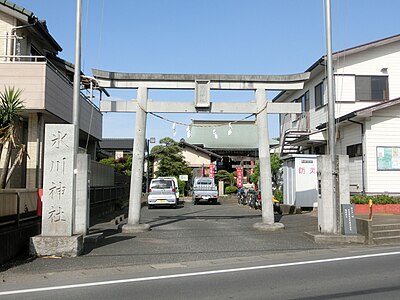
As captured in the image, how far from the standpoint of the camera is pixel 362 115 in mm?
19781

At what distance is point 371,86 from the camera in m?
23.9

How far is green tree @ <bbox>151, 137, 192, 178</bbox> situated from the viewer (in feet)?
148

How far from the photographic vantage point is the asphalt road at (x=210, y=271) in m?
7.15

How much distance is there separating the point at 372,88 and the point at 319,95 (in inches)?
118

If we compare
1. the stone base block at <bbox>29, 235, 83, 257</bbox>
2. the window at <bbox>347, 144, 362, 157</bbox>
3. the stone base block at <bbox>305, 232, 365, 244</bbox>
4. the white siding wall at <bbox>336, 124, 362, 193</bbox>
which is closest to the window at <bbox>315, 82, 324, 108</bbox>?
the white siding wall at <bbox>336, 124, 362, 193</bbox>

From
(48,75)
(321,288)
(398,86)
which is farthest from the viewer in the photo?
(398,86)

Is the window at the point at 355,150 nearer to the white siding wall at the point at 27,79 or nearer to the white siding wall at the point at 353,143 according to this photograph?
the white siding wall at the point at 353,143

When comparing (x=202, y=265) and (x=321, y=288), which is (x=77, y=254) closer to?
(x=202, y=265)

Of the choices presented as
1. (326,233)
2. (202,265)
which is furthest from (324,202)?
(202,265)

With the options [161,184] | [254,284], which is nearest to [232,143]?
→ [161,184]

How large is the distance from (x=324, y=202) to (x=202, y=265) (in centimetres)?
541

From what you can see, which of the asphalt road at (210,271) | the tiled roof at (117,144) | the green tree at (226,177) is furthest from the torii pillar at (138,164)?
the tiled roof at (117,144)

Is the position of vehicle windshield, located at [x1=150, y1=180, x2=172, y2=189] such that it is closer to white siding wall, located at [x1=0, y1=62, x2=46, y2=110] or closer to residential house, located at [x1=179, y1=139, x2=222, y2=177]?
white siding wall, located at [x1=0, y1=62, x2=46, y2=110]

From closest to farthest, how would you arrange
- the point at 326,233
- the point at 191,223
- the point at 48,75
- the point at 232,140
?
the point at 326,233
the point at 48,75
the point at 191,223
the point at 232,140
